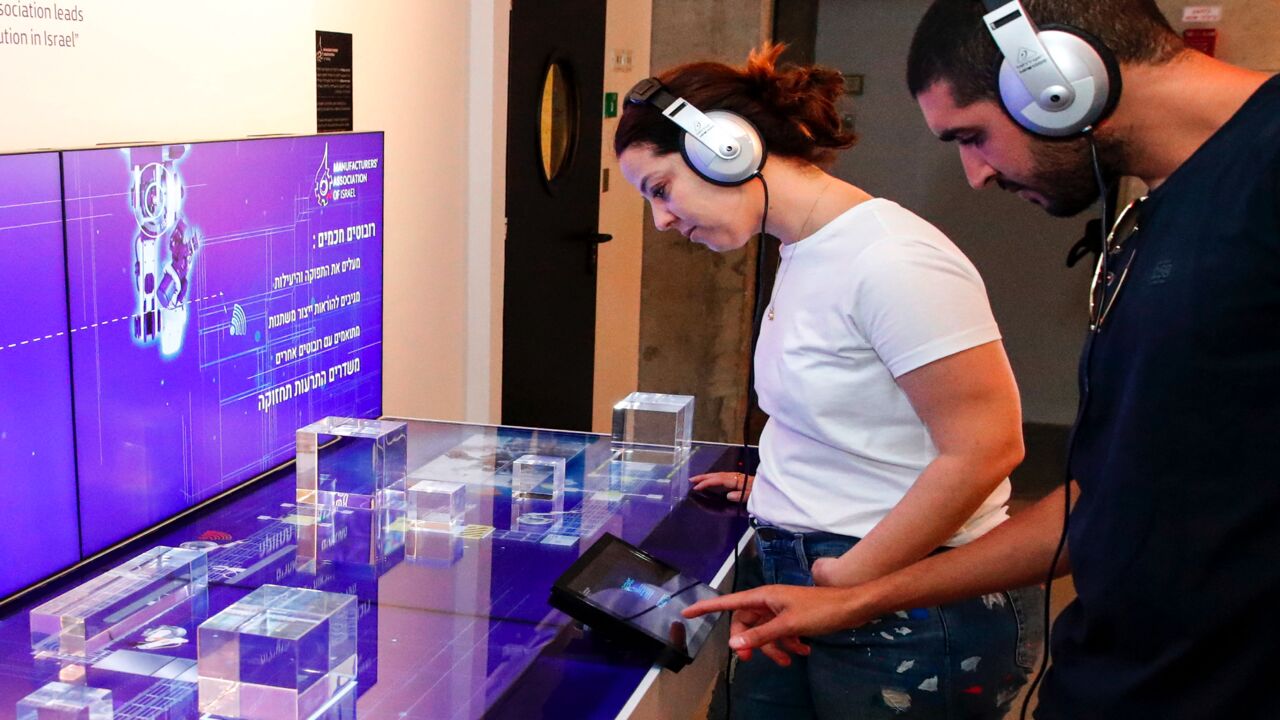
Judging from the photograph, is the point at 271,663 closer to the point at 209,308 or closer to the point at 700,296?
the point at 209,308

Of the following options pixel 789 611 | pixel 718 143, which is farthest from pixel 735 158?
pixel 789 611

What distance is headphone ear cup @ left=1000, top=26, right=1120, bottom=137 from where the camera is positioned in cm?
106

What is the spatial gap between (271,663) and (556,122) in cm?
299

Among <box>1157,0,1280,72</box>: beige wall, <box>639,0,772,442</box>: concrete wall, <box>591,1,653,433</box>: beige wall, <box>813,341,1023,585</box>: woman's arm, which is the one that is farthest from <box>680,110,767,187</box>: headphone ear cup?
<box>1157,0,1280,72</box>: beige wall

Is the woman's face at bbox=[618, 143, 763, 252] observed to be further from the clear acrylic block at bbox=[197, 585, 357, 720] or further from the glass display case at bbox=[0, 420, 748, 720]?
the clear acrylic block at bbox=[197, 585, 357, 720]

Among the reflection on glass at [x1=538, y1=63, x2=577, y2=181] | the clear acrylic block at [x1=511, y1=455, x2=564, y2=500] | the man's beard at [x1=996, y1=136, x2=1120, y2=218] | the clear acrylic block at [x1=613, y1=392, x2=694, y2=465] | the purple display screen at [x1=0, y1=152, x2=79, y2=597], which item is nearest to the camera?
the man's beard at [x1=996, y1=136, x2=1120, y2=218]

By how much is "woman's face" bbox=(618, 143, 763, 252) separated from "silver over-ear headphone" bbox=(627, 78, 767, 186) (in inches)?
0.9

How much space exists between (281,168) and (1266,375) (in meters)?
1.62

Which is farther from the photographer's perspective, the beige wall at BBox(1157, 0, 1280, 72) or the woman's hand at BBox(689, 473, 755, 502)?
the beige wall at BBox(1157, 0, 1280, 72)

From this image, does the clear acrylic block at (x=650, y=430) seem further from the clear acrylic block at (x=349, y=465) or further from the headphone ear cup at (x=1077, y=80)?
the headphone ear cup at (x=1077, y=80)

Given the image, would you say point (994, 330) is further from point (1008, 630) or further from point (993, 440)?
point (1008, 630)

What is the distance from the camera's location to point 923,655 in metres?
1.46

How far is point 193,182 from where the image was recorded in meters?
1.86

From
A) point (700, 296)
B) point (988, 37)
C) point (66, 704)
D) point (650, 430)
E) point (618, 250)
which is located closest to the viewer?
point (988, 37)
